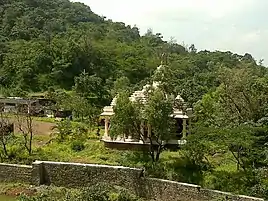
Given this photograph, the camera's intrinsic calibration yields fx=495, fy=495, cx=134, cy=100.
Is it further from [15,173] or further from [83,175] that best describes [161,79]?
[15,173]

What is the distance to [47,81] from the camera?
43750 millimetres

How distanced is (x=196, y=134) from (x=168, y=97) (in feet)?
6.75

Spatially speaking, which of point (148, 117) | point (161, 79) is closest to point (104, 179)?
point (148, 117)

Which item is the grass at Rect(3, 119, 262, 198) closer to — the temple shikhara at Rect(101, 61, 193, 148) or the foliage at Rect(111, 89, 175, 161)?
the temple shikhara at Rect(101, 61, 193, 148)

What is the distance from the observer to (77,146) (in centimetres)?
2239

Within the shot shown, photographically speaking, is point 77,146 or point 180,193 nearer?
point 180,193

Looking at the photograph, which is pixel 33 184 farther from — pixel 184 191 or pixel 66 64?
pixel 66 64

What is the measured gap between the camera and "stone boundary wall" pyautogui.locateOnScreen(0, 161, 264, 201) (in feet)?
56.6

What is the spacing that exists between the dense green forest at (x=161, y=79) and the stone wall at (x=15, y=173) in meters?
4.06

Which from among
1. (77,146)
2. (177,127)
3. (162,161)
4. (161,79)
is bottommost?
(162,161)

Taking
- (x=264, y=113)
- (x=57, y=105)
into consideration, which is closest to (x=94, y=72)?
(x=57, y=105)

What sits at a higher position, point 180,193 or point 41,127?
→ point 41,127

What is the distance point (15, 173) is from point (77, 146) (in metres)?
3.42

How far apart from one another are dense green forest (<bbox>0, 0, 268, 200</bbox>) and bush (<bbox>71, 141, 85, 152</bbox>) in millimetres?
3202
